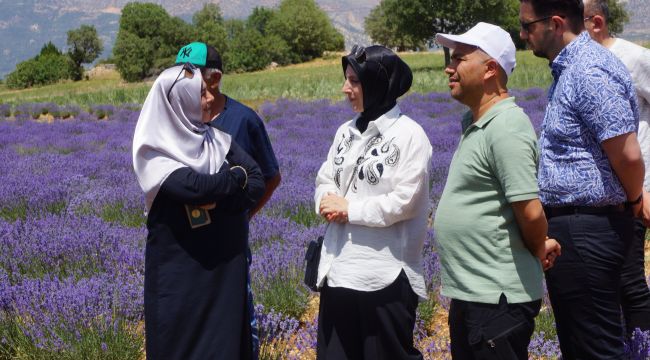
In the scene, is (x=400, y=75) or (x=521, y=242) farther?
(x=400, y=75)

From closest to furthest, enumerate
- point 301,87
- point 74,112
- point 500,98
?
point 500,98
point 74,112
point 301,87

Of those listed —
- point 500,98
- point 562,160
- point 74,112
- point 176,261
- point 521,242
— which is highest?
point 500,98

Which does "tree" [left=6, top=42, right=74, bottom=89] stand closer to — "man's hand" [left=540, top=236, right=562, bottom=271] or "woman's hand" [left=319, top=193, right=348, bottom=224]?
"woman's hand" [left=319, top=193, right=348, bottom=224]

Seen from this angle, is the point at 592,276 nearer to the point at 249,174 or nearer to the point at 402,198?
the point at 402,198

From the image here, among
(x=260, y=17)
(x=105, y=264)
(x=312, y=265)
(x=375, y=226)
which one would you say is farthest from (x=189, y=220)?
(x=260, y=17)

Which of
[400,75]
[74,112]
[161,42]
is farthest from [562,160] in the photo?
[161,42]

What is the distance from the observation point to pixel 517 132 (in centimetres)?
209

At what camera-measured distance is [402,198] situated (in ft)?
Result: 7.66

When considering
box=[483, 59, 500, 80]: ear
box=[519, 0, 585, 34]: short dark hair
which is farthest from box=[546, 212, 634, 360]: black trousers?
box=[519, 0, 585, 34]: short dark hair

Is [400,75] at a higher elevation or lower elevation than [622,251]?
higher

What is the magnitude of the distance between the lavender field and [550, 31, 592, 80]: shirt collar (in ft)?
4.19

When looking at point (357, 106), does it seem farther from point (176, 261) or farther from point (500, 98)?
point (176, 261)

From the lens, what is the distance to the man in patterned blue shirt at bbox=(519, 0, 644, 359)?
7.19ft

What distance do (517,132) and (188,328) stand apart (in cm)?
137
